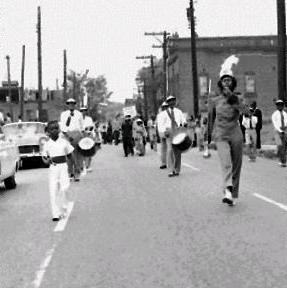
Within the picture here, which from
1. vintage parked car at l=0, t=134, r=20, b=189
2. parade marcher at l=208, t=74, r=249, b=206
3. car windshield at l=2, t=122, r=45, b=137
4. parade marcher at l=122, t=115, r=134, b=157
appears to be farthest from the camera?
parade marcher at l=122, t=115, r=134, b=157

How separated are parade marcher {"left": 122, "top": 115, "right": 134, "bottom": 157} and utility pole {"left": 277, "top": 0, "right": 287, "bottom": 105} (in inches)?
257

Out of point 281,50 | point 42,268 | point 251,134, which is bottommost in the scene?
point 42,268

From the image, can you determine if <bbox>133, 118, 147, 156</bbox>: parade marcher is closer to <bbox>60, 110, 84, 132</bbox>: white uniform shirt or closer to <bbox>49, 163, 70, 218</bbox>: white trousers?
<bbox>60, 110, 84, 132</bbox>: white uniform shirt

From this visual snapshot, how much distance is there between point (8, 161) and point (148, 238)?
7.18m

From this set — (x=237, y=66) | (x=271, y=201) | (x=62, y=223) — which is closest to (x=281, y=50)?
(x=271, y=201)

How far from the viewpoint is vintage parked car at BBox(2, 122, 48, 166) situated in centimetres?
2288

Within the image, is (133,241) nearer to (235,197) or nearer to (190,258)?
(190,258)

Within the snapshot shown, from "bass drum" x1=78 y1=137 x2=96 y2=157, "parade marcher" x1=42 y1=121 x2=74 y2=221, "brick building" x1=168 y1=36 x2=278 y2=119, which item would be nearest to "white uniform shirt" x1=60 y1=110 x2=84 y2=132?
"bass drum" x1=78 y1=137 x2=96 y2=157

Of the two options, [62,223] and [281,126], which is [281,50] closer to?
[281,126]

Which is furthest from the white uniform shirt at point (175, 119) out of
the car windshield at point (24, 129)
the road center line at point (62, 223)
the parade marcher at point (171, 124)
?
the road center line at point (62, 223)

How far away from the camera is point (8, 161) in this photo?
49.2 ft

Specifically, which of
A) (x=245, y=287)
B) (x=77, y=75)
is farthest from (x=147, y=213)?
(x=77, y=75)

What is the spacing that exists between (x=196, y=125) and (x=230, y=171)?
2454cm

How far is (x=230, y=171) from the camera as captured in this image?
1088 cm
